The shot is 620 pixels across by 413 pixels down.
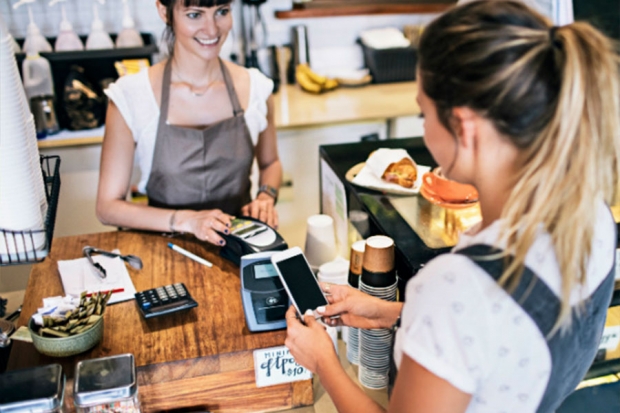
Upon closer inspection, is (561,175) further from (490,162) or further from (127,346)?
(127,346)

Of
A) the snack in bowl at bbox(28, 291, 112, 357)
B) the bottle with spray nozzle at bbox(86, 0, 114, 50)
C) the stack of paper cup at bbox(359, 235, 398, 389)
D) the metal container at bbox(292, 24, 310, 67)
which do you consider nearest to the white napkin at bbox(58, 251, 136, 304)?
the snack in bowl at bbox(28, 291, 112, 357)

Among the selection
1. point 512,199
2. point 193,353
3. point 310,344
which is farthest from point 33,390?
point 512,199

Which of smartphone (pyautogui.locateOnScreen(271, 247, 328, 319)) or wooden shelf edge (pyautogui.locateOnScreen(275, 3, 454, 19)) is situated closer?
smartphone (pyautogui.locateOnScreen(271, 247, 328, 319))

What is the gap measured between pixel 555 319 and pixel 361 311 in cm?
44

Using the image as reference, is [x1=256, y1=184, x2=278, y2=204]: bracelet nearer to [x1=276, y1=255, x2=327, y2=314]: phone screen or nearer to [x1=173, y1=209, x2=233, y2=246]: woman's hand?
[x1=173, y1=209, x2=233, y2=246]: woman's hand

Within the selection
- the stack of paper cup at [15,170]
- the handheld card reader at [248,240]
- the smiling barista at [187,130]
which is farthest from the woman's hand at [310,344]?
the smiling barista at [187,130]

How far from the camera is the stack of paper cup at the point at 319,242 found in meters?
1.41

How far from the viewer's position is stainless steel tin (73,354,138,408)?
867 mm

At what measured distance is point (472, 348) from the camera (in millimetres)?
685

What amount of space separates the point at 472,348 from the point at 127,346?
66cm

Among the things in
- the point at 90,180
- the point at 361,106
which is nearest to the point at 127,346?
the point at 90,180

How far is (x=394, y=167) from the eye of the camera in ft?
4.91

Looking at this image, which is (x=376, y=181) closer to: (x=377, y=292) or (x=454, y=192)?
(x=454, y=192)

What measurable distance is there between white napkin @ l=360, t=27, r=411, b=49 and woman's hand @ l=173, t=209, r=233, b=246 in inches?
79.9
